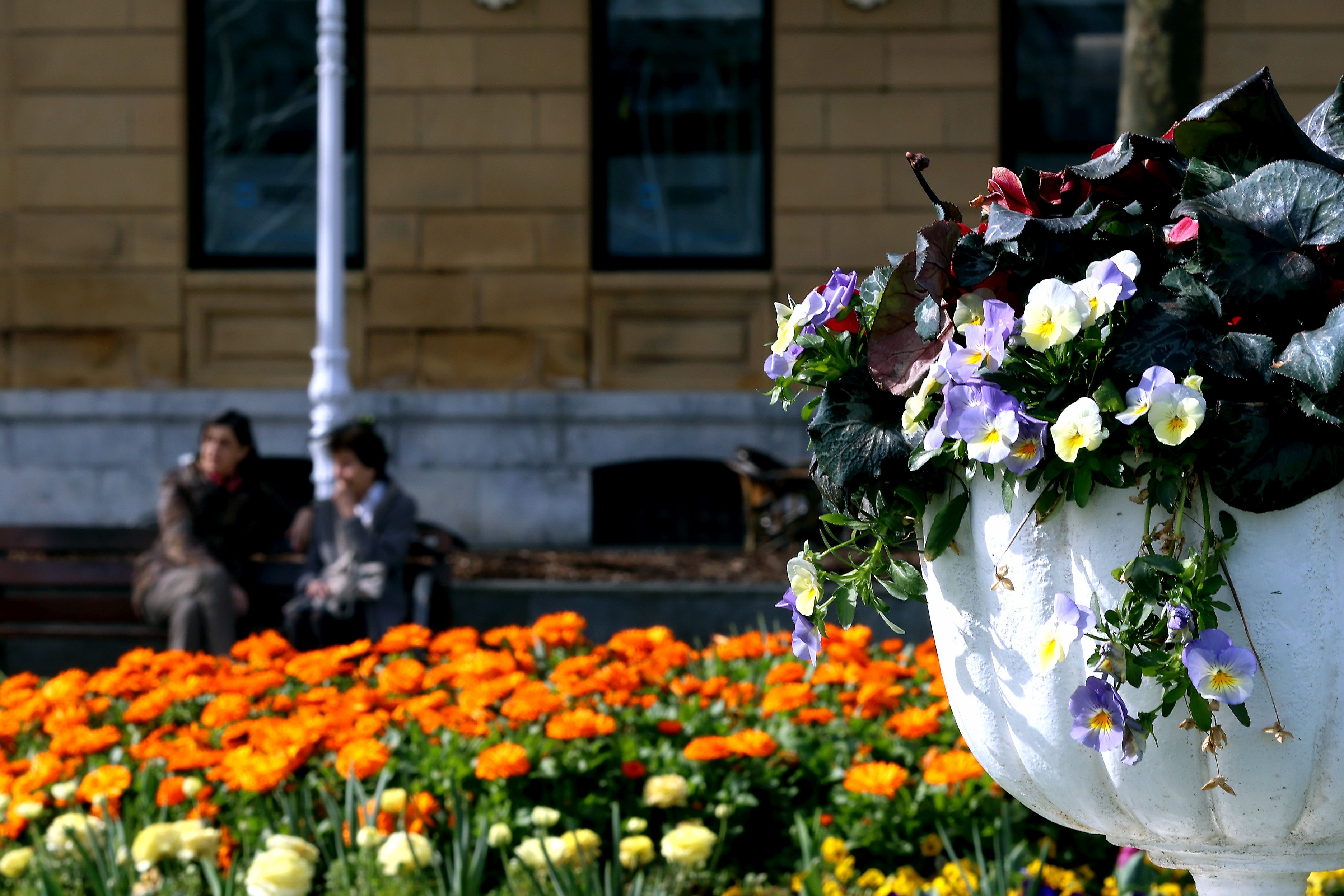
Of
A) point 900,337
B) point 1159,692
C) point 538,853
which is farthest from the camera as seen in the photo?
point 538,853

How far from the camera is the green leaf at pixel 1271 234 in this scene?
143 centimetres

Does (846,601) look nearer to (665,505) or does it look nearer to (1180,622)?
(1180,622)

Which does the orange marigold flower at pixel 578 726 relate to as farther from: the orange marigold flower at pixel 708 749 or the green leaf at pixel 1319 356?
the green leaf at pixel 1319 356

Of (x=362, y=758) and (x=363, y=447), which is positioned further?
(x=363, y=447)

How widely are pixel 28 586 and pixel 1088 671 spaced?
18.8 feet

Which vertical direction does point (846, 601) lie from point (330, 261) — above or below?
below

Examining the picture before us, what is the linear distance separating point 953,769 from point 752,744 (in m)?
0.41

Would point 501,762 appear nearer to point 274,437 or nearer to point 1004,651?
point 1004,651

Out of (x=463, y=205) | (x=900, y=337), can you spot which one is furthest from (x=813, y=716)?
(x=463, y=205)

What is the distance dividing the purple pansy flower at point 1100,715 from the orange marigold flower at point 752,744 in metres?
1.47

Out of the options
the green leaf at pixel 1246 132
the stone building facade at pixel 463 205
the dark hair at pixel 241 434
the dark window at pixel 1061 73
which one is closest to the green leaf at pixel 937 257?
the green leaf at pixel 1246 132

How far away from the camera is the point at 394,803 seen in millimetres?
2805

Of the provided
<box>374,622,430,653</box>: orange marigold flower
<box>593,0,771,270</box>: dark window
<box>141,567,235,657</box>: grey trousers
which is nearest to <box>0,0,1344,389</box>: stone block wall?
<box>593,0,771,270</box>: dark window

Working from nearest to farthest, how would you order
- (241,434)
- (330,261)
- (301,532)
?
1. (241,434)
2. (301,532)
3. (330,261)
